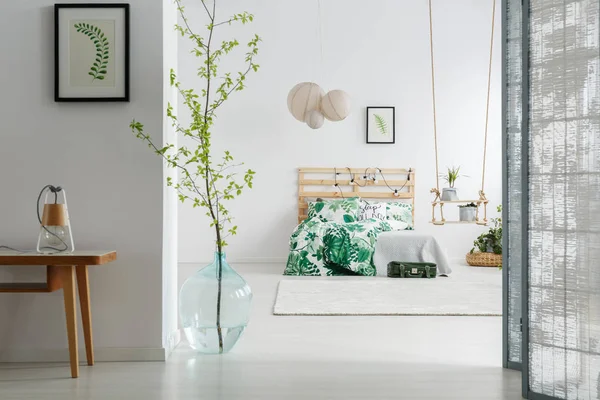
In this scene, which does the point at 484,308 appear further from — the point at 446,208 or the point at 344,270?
the point at 446,208

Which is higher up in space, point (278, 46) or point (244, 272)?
point (278, 46)

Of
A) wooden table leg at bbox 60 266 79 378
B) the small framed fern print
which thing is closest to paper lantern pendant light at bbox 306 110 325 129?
the small framed fern print

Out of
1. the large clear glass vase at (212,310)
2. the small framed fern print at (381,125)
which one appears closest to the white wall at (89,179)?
the large clear glass vase at (212,310)

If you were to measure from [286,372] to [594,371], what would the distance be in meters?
1.25

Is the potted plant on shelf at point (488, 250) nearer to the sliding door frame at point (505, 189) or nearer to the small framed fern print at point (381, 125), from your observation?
the small framed fern print at point (381, 125)

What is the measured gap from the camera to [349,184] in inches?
329

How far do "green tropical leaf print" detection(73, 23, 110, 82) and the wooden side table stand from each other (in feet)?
2.75

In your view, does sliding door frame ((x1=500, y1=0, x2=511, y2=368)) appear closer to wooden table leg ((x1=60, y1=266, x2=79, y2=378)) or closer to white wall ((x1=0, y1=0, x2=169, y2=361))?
white wall ((x1=0, y1=0, x2=169, y2=361))

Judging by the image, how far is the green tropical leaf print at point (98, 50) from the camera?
3318 millimetres

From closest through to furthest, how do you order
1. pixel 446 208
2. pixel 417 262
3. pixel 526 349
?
pixel 526 349
pixel 417 262
pixel 446 208

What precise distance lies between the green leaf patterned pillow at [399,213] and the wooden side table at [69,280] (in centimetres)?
514

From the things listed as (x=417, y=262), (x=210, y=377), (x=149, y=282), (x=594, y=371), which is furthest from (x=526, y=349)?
(x=417, y=262)

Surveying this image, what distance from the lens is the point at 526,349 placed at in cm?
269

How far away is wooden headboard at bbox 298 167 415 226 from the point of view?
27.4 feet
